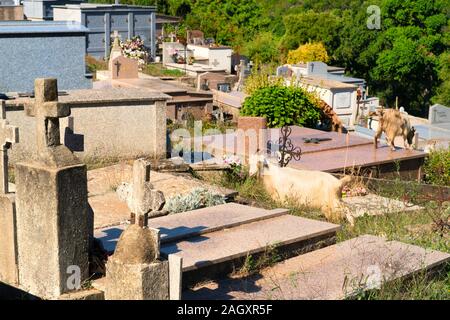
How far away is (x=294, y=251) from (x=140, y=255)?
2.02 metres

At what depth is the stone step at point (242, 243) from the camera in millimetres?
5766

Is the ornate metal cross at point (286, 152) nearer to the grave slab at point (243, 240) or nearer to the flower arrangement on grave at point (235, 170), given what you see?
the flower arrangement on grave at point (235, 170)

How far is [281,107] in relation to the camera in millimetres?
15445

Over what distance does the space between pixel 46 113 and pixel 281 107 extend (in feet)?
34.4

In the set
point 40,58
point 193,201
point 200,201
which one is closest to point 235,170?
point 200,201

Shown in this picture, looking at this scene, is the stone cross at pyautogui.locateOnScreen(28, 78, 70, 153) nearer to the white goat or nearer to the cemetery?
the cemetery

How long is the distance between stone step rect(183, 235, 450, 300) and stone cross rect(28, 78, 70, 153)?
4.69 ft

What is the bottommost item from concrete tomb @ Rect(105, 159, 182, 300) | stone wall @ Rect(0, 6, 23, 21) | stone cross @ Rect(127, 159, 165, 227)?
concrete tomb @ Rect(105, 159, 182, 300)

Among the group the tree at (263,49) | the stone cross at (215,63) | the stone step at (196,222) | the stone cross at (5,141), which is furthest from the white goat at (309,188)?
the tree at (263,49)

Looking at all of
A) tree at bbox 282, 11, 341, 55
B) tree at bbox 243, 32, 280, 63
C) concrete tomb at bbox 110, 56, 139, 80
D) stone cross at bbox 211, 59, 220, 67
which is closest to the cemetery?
concrete tomb at bbox 110, 56, 139, 80

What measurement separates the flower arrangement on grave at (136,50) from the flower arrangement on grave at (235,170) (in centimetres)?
2152

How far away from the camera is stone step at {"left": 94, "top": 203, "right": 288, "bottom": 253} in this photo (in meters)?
6.27

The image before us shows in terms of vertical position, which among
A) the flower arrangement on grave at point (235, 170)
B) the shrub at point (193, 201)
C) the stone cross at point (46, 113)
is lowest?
the flower arrangement on grave at point (235, 170)

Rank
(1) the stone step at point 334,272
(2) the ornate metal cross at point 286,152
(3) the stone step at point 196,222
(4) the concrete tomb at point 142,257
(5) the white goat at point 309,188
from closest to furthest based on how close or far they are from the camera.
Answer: (4) the concrete tomb at point 142,257 → (1) the stone step at point 334,272 → (3) the stone step at point 196,222 → (5) the white goat at point 309,188 → (2) the ornate metal cross at point 286,152
